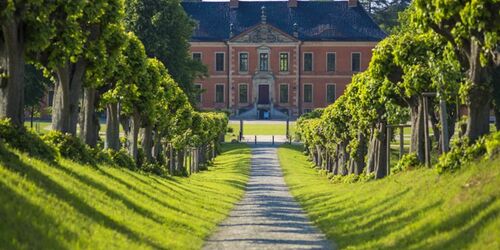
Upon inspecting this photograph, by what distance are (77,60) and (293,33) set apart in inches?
3481

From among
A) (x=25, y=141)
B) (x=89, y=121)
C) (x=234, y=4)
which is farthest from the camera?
(x=234, y=4)

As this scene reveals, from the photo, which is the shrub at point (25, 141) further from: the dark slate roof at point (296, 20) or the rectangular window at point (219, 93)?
the rectangular window at point (219, 93)

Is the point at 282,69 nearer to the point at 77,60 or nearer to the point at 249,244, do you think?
the point at 77,60

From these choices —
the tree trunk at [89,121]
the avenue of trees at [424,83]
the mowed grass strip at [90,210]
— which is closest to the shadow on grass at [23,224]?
the mowed grass strip at [90,210]

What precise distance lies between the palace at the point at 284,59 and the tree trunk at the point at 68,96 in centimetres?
8474

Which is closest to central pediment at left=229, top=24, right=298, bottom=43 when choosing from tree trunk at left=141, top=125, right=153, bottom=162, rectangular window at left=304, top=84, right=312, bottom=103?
rectangular window at left=304, top=84, right=312, bottom=103

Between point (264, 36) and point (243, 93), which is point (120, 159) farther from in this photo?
point (243, 93)

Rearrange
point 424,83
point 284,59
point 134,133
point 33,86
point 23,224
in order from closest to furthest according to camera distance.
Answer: point 23,224
point 424,83
point 134,133
point 33,86
point 284,59

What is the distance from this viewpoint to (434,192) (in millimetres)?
20016

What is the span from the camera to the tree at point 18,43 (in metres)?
20.4

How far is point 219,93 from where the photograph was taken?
4560 inches

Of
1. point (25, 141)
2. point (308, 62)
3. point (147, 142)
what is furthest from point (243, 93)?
point (25, 141)

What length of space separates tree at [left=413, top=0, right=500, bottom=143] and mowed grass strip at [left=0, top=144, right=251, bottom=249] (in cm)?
575

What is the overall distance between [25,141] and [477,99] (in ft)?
29.1
